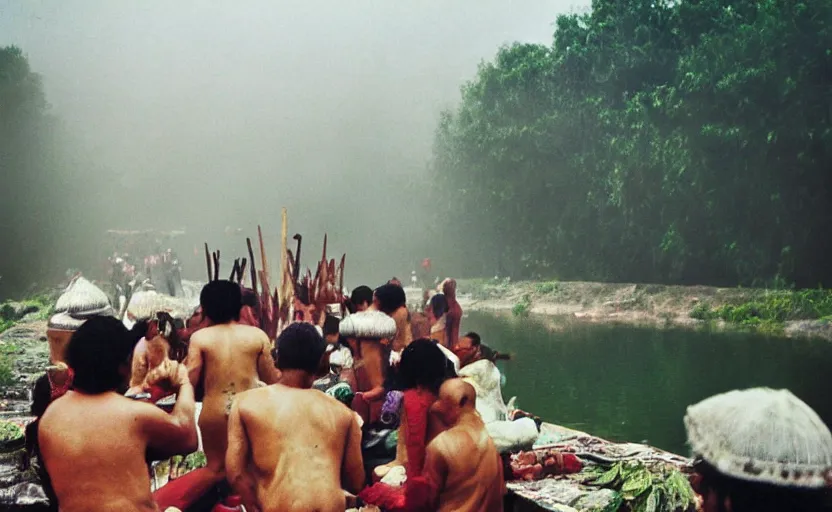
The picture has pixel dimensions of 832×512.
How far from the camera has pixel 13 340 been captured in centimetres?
1398

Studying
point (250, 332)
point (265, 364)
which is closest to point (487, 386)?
point (265, 364)

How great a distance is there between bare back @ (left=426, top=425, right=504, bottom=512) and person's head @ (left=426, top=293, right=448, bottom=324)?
18.0ft

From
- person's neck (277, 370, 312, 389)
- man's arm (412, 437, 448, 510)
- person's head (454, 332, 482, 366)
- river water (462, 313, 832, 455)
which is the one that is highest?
person's neck (277, 370, 312, 389)

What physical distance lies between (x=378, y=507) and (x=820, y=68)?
20961mm

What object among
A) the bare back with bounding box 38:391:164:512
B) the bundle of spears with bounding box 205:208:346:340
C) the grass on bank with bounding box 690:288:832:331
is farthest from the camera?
the grass on bank with bounding box 690:288:832:331

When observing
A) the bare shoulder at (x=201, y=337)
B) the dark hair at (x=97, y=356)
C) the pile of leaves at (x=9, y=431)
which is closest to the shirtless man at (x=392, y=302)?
the bare shoulder at (x=201, y=337)

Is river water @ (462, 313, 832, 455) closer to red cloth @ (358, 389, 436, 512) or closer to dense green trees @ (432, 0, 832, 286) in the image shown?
dense green trees @ (432, 0, 832, 286)

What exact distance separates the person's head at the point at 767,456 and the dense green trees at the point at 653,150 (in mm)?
20864

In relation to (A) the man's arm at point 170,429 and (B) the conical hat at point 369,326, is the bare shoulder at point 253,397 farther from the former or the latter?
(B) the conical hat at point 369,326

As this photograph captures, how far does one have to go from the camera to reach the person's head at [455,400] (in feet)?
9.82

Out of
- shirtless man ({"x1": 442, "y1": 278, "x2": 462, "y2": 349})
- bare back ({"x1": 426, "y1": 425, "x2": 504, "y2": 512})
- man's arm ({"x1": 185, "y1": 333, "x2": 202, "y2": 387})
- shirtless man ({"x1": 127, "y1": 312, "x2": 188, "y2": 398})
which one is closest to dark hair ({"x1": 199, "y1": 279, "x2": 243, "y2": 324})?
man's arm ({"x1": 185, "y1": 333, "x2": 202, "y2": 387})

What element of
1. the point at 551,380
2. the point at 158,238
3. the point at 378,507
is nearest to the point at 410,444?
the point at 378,507

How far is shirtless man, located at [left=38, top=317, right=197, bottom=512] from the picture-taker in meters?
2.58

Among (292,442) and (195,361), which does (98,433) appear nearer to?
(292,442)
